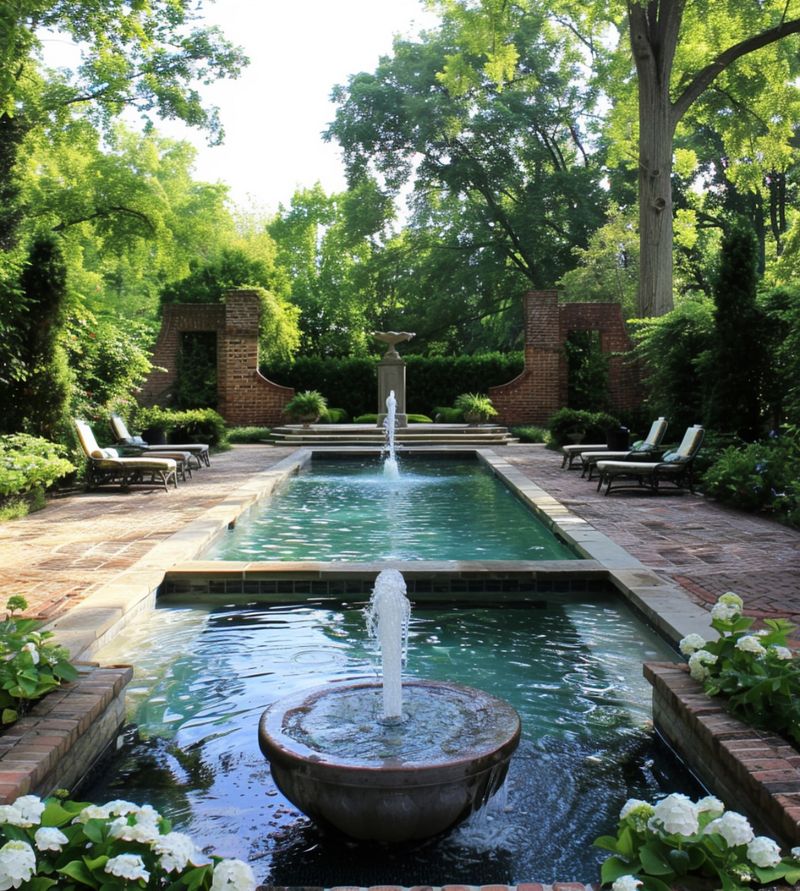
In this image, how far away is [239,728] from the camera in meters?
4.07

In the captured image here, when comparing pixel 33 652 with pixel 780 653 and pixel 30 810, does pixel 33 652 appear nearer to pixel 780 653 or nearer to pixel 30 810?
pixel 30 810

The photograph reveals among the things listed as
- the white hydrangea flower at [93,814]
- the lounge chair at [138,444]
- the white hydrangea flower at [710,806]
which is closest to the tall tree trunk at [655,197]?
the lounge chair at [138,444]

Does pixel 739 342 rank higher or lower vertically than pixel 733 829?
higher

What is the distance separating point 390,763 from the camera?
2895mm

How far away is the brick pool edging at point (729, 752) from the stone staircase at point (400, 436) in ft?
49.6

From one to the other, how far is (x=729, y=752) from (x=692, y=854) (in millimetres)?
933

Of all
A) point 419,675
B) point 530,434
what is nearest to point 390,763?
point 419,675

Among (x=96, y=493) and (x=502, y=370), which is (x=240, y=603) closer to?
(x=96, y=493)

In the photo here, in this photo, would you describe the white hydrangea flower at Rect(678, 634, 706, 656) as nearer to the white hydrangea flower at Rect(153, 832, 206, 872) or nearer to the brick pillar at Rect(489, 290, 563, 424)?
the white hydrangea flower at Rect(153, 832, 206, 872)

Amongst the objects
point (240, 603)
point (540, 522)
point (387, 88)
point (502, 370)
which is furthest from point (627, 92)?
point (240, 603)

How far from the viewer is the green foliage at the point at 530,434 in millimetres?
20922

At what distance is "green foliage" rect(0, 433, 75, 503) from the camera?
30.5 feet

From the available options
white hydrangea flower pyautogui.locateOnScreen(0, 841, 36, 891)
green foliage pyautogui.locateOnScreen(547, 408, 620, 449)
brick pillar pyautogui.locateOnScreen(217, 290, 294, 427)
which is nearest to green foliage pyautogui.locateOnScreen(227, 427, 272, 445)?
brick pillar pyautogui.locateOnScreen(217, 290, 294, 427)

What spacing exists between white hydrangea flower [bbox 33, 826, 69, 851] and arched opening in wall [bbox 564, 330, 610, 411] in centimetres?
2189
